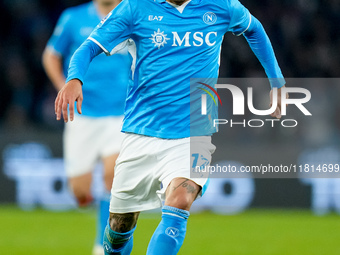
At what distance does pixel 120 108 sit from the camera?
683 cm

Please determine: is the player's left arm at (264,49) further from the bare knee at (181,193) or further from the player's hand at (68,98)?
the player's hand at (68,98)

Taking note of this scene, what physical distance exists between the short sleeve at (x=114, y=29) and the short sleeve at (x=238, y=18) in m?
0.69

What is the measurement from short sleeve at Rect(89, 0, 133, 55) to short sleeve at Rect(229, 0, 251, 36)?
2.28 ft

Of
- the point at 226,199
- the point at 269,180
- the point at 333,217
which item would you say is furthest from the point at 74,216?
the point at 333,217

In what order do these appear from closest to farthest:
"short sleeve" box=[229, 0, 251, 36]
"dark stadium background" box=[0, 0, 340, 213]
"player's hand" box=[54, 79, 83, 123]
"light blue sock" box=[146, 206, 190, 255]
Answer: "player's hand" box=[54, 79, 83, 123] < "light blue sock" box=[146, 206, 190, 255] < "short sleeve" box=[229, 0, 251, 36] < "dark stadium background" box=[0, 0, 340, 213]

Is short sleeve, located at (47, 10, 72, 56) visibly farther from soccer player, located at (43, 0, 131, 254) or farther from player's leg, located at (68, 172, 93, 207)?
player's leg, located at (68, 172, 93, 207)

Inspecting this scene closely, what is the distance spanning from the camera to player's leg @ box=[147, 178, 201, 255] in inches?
167

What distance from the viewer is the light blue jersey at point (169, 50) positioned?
4633 mm

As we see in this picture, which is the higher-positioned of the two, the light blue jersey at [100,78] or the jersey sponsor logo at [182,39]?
the jersey sponsor logo at [182,39]

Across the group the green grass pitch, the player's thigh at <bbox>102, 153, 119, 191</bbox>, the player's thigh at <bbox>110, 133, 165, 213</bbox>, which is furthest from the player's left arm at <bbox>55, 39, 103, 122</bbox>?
the green grass pitch

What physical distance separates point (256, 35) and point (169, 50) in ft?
2.27

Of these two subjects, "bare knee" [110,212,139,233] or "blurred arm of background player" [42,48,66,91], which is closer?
"bare knee" [110,212,139,233]

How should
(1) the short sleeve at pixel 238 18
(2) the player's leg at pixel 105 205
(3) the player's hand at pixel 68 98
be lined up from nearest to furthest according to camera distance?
(3) the player's hand at pixel 68 98 < (1) the short sleeve at pixel 238 18 < (2) the player's leg at pixel 105 205

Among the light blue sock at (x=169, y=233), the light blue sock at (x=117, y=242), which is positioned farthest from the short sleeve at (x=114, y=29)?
the light blue sock at (x=117, y=242)
